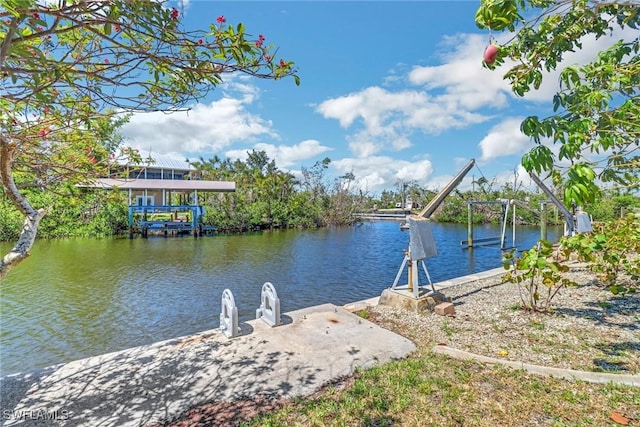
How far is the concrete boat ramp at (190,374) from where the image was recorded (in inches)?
121

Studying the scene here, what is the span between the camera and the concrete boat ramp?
306 cm

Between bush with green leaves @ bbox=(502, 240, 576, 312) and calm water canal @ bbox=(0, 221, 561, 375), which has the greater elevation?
bush with green leaves @ bbox=(502, 240, 576, 312)

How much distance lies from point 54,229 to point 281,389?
83.4 feet

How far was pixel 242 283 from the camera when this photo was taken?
1069cm

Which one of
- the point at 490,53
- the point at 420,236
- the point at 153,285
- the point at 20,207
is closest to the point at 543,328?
the point at 420,236

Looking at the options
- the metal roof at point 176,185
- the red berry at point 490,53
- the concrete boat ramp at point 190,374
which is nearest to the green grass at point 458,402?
the concrete boat ramp at point 190,374

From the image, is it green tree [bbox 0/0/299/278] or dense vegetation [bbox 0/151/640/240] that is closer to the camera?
green tree [bbox 0/0/299/278]

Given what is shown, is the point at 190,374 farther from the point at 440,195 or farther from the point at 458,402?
the point at 440,195

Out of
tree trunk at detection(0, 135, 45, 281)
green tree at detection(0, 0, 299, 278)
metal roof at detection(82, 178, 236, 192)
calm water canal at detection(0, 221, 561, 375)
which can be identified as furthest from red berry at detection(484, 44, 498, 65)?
metal roof at detection(82, 178, 236, 192)

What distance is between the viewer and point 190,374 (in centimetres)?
368

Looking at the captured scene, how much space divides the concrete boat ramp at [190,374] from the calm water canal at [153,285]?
2451mm

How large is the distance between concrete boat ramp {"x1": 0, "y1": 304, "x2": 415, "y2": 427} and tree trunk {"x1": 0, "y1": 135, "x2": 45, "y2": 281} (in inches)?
62.2

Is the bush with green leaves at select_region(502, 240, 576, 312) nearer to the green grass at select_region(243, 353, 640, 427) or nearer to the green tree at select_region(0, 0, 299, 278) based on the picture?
the green grass at select_region(243, 353, 640, 427)

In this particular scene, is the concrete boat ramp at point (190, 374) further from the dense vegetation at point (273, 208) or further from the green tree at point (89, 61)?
the dense vegetation at point (273, 208)
